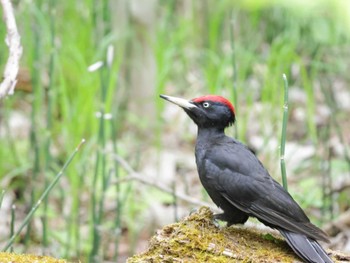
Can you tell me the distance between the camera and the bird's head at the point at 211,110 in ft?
9.69

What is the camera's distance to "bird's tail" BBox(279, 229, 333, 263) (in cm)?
245

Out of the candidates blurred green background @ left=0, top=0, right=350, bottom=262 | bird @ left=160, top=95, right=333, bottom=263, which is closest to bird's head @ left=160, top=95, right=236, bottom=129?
bird @ left=160, top=95, right=333, bottom=263

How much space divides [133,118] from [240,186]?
10.7ft


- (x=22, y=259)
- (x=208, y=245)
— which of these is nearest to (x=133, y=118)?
(x=208, y=245)

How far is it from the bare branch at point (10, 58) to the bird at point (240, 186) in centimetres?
59

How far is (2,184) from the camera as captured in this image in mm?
4594

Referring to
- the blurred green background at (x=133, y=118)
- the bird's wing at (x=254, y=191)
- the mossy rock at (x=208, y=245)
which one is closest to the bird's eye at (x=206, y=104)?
the bird's wing at (x=254, y=191)

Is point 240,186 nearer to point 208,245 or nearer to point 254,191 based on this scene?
point 254,191

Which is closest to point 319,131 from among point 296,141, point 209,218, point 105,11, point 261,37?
point 296,141

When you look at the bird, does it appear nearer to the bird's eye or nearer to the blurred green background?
the bird's eye

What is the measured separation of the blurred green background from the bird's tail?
3.44 feet

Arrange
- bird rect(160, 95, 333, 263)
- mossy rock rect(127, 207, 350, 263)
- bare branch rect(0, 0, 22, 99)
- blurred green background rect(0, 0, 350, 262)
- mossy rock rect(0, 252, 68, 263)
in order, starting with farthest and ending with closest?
blurred green background rect(0, 0, 350, 262), bare branch rect(0, 0, 22, 99), bird rect(160, 95, 333, 263), mossy rock rect(127, 207, 350, 263), mossy rock rect(0, 252, 68, 263)

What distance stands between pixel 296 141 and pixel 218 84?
1460mm

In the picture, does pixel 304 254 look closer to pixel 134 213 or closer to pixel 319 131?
pixel 134 213
